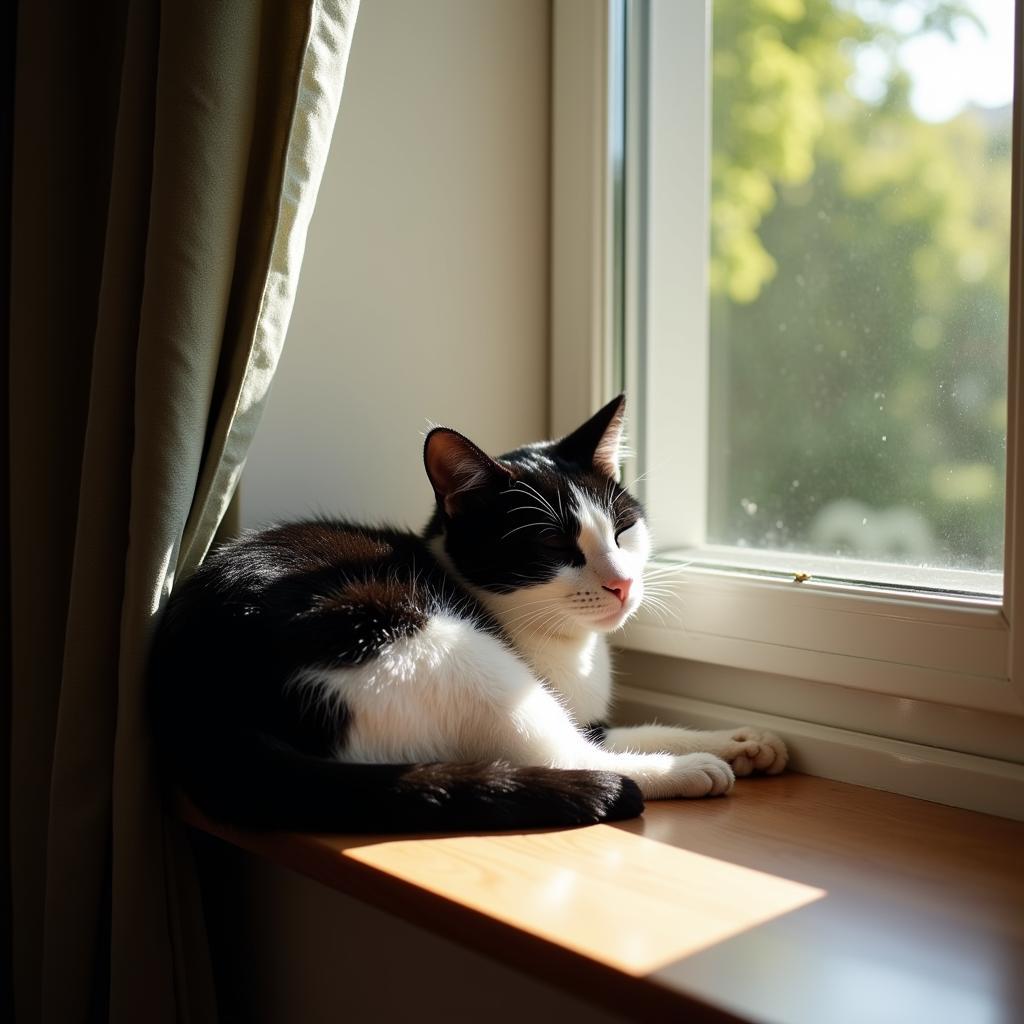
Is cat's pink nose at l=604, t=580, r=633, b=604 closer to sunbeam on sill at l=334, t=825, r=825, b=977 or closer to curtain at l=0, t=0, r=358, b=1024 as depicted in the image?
sunbeam on sill at l=334, t=825, r=825, b=977

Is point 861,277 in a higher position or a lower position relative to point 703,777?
higher

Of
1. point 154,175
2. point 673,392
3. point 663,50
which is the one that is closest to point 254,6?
point 154,175

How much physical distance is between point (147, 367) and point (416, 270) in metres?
0.44

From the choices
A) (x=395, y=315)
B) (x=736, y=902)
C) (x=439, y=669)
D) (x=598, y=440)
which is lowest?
(x=736, y=902)

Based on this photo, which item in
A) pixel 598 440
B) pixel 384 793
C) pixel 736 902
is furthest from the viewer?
pixel 598 440

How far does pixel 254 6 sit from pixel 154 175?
19 cm

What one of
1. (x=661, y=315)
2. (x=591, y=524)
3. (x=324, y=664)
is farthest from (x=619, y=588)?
(x=661, y=315)

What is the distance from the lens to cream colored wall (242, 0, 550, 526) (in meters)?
1.22

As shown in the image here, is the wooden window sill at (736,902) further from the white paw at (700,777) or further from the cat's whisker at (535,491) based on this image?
the cat's whisker at (535,491)

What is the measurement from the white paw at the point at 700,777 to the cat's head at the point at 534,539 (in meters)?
0.17

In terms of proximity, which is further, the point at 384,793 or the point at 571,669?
the point at 571,669

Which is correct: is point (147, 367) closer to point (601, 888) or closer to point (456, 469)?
point (456, 469)

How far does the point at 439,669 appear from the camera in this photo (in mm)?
939

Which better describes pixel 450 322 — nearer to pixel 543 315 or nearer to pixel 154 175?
pixel 543 315
